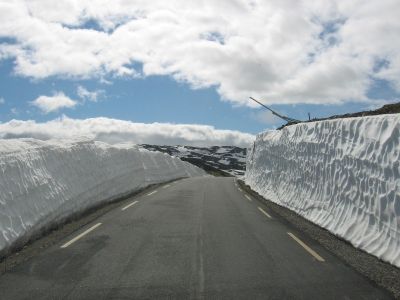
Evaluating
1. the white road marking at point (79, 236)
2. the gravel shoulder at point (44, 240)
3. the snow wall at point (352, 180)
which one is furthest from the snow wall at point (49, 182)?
the snow wall at point (352, 180)

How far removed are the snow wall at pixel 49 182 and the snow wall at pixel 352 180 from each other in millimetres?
7486

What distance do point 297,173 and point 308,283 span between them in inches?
439

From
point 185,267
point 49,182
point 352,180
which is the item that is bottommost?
point 185,267

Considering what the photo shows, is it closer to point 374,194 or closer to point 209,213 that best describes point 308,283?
point 374,194

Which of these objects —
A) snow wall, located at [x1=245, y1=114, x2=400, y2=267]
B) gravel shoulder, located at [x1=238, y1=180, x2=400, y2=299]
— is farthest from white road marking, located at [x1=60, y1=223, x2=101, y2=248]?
snow wall, located at [x1=245, y1=114, x2=400, y2=267]

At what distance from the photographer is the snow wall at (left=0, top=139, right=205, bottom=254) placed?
33.4ft

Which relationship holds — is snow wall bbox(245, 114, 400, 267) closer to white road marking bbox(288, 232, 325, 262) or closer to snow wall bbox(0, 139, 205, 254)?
white road marking bbox(288, 232, 325, 262)

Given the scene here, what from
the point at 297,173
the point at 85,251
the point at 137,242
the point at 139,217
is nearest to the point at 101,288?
the point at 85,251

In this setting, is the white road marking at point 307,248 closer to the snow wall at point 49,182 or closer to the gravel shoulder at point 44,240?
the gravel shoulder at point 44,240

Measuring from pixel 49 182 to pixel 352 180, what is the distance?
8.50 metres

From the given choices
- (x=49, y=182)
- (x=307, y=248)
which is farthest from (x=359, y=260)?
(x=49, y=182)

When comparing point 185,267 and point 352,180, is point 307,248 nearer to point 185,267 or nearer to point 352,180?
point 352,180

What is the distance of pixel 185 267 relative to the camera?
7.72 metres

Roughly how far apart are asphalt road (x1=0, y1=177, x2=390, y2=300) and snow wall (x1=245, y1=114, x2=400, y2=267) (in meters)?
1.15
